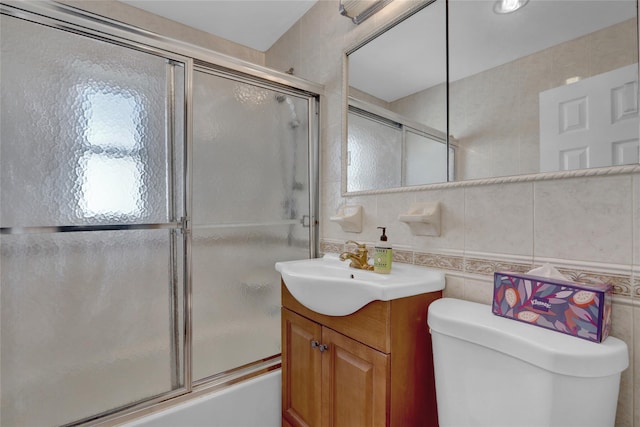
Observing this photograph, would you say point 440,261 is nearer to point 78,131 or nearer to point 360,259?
point 360,259

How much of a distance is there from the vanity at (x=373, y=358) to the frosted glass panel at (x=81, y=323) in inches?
24.7

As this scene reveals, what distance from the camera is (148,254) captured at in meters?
1.28

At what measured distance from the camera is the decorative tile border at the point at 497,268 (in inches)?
29.3

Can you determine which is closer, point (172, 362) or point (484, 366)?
point (484, 366)

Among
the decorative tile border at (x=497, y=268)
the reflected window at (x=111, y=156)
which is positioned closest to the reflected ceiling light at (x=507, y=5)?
the decorative tile border at (x=497, y=268)

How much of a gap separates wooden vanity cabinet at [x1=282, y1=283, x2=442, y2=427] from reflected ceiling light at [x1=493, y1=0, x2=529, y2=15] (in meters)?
0.99

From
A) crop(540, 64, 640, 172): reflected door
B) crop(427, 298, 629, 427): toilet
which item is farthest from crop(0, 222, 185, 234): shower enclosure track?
crop(540, 64, 640, 172): reflected door

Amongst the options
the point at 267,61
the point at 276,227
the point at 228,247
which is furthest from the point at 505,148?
the point at 267,61

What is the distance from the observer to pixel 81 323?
1176 mm

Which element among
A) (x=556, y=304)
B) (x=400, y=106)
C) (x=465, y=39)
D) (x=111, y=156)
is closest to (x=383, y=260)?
(x=556, y=304)

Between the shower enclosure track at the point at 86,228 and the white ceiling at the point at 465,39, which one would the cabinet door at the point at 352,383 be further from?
the white ceiling at the point at 465,39

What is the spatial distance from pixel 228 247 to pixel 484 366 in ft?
3.79

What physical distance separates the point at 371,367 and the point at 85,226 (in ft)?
3.84

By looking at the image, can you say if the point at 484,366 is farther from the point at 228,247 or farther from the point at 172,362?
the point at 172,362
